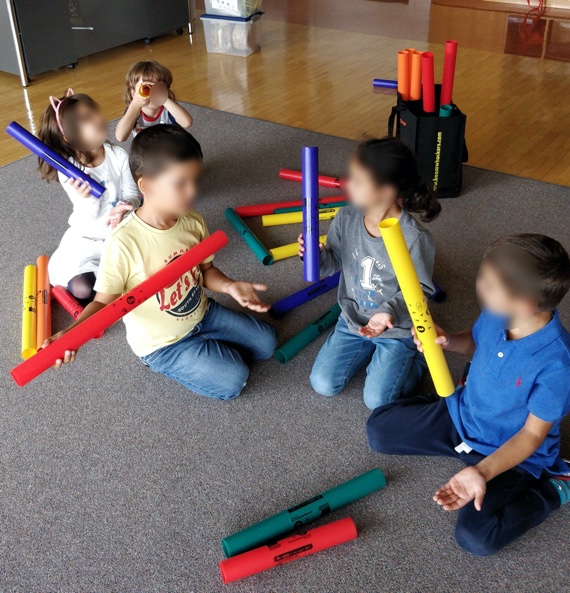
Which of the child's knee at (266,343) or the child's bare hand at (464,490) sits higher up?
the child's bare hand at (464,490)

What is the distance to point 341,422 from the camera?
63.4 inches

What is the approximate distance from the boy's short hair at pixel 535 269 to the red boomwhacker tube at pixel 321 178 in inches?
56.0

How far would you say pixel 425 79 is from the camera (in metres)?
2.35

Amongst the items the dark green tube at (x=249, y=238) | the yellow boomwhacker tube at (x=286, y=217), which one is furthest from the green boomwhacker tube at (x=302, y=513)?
the yellow boomwhacker tube at (x=286, y=217)

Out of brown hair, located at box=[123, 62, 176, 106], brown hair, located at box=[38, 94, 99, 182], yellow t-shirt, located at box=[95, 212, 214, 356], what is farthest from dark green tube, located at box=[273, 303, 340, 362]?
brown hair, located at box=[123, 62, 176, 106]

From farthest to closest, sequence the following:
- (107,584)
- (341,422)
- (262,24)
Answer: (262,24)
(341,422)
(107,584)

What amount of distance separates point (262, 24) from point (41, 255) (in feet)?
10.3

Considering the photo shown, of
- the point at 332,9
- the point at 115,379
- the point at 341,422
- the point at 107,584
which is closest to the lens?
the point at 107,584

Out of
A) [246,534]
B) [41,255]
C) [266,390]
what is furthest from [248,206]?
[246,534]

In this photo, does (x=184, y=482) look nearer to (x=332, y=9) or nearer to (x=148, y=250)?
(x=148, y=250)

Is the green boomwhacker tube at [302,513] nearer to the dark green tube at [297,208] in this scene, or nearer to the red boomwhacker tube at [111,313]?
the red boomwhacker tube at [111,313]

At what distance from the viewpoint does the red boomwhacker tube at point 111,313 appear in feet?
4.29

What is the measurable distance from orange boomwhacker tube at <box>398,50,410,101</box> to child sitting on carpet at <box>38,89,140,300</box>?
1.08m

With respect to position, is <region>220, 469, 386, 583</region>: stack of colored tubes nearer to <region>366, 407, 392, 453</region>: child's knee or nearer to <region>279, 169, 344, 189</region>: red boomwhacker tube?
<region>366, 407, 392, 453</region>: child's knee
